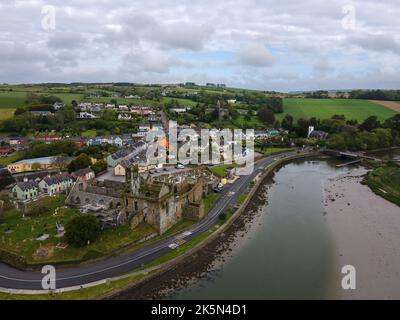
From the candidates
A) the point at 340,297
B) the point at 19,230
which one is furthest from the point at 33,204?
the point at 340,297

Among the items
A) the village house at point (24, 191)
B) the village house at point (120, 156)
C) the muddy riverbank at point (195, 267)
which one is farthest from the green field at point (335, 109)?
the village house at point (24, 191)

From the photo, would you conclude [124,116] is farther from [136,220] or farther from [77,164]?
[136,220]

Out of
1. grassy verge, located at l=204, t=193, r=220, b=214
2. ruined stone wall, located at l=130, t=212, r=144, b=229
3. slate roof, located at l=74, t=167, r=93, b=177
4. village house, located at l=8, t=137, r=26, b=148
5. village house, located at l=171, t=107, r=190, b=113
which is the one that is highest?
village house, located at l=171, t=107, r=190, b=113

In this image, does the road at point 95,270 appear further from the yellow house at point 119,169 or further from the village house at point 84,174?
the village house at point 84,174

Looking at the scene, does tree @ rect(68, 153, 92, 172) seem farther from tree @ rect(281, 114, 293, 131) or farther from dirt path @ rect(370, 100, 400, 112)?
dirt path @ rect(370, 100, 400, 112)

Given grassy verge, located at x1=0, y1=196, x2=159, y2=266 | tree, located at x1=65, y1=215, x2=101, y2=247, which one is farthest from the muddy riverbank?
tree, located at x1=65, y1=215, x2=101, y2=247
